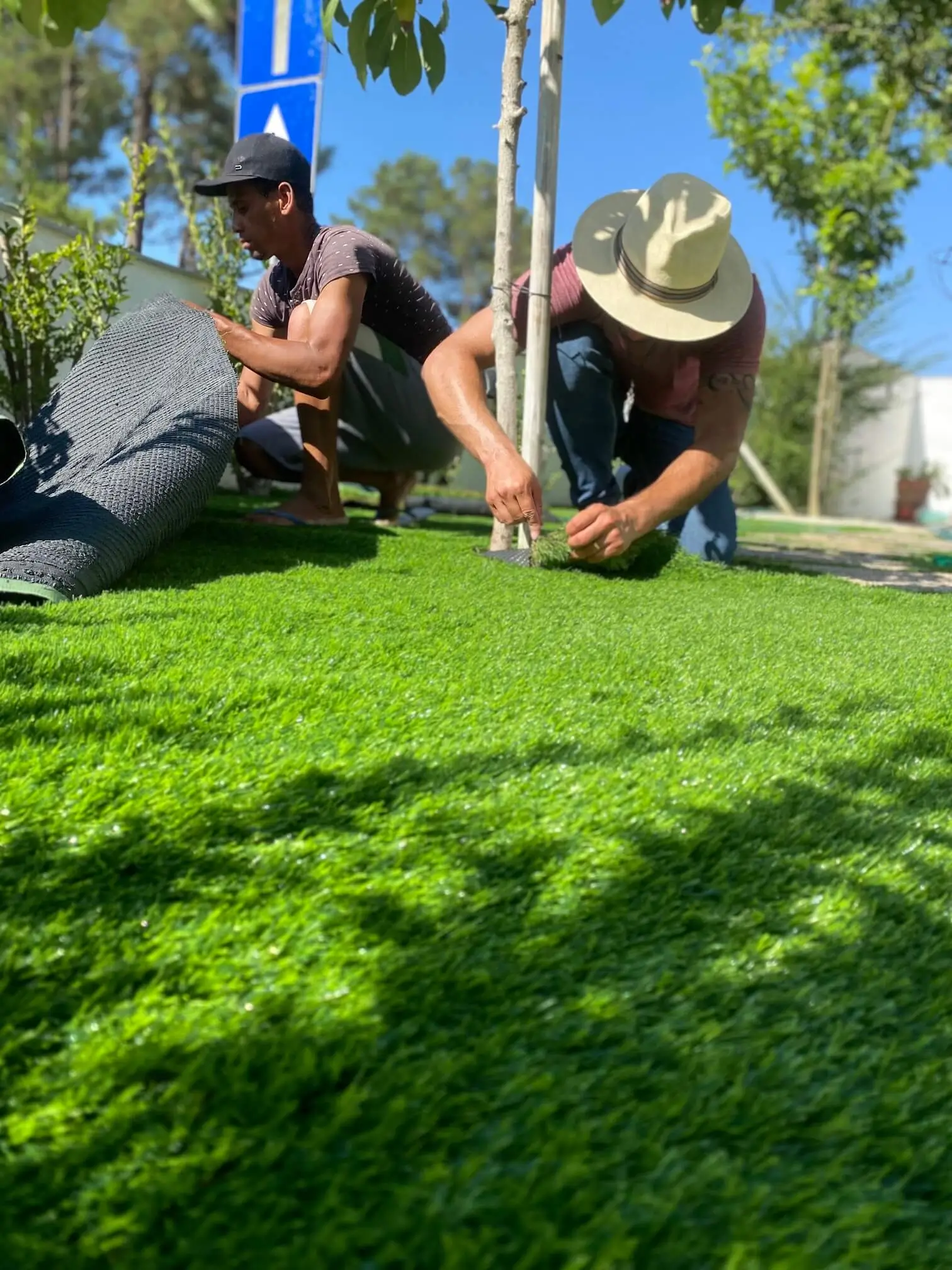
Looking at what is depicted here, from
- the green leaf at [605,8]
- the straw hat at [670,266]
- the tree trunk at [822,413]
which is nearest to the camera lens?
the green leaf at [605,8]

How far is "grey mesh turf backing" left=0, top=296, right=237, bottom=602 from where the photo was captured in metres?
2.26

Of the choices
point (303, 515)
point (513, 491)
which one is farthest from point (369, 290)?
point (513, 491)

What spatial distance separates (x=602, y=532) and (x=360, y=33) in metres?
1.53

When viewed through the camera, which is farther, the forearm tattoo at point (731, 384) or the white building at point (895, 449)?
the white building at point (895, 449)

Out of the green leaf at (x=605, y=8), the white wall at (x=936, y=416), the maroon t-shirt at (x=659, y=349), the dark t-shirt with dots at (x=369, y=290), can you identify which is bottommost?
the maroon t-shirt at (x=659, y=349)

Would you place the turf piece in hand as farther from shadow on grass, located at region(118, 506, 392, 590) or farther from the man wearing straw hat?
shadow on grass, located at region(118, 506, 392, 590)

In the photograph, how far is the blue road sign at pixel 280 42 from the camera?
174 inches

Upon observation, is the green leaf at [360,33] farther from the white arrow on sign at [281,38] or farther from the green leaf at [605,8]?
the white arrow on sign at [281,38]

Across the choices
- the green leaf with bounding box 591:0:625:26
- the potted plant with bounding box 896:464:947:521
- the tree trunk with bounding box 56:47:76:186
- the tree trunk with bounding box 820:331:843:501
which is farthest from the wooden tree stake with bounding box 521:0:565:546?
the tree trunk with bounding box 56:47:76:186

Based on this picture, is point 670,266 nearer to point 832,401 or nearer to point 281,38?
point 281,38

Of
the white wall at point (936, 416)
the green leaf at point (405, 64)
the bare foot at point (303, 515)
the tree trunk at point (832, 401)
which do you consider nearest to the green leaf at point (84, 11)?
the green leaf at point (405, 64)

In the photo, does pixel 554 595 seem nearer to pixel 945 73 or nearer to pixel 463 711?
pixel 463 711

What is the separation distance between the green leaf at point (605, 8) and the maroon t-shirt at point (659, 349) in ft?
4.63

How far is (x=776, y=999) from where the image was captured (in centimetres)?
96
